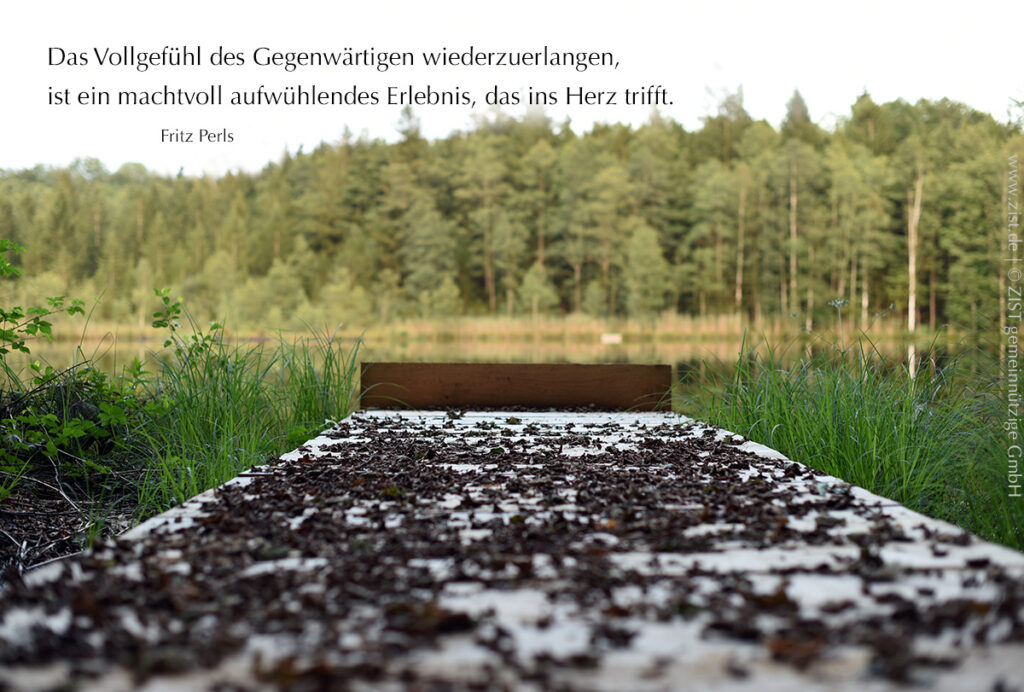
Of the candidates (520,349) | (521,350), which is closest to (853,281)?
(520,349)

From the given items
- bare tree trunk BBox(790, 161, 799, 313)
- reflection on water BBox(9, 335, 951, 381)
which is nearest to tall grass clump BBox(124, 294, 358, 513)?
reflection on water BBox(9, 335, 951, 381)

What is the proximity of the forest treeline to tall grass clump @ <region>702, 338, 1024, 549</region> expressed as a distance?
20071 millimetres

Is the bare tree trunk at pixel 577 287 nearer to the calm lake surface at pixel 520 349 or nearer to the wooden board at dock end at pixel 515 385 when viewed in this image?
the calm lake surface at pixel 520 349

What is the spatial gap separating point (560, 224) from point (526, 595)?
24.8m

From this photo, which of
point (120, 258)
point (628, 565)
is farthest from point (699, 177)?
point (628, 565)

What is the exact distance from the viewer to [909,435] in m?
3.33

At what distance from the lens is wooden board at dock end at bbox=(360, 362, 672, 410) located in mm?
5703

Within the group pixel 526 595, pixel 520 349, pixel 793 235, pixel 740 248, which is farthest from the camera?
pixel 740 248

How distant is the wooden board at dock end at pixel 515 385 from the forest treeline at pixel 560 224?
18.3m

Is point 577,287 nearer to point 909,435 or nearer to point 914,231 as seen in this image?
point 914,231

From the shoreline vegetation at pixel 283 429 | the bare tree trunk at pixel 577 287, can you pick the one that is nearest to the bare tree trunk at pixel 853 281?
the bare tree trunk at pixel 577 287

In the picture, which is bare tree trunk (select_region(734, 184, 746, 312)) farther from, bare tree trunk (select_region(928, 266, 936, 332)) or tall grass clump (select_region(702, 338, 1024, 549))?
tall grass clump (select_region(702, 338, 1024, 549))

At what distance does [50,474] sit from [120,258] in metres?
26.8

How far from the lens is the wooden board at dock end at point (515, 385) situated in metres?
5.70
